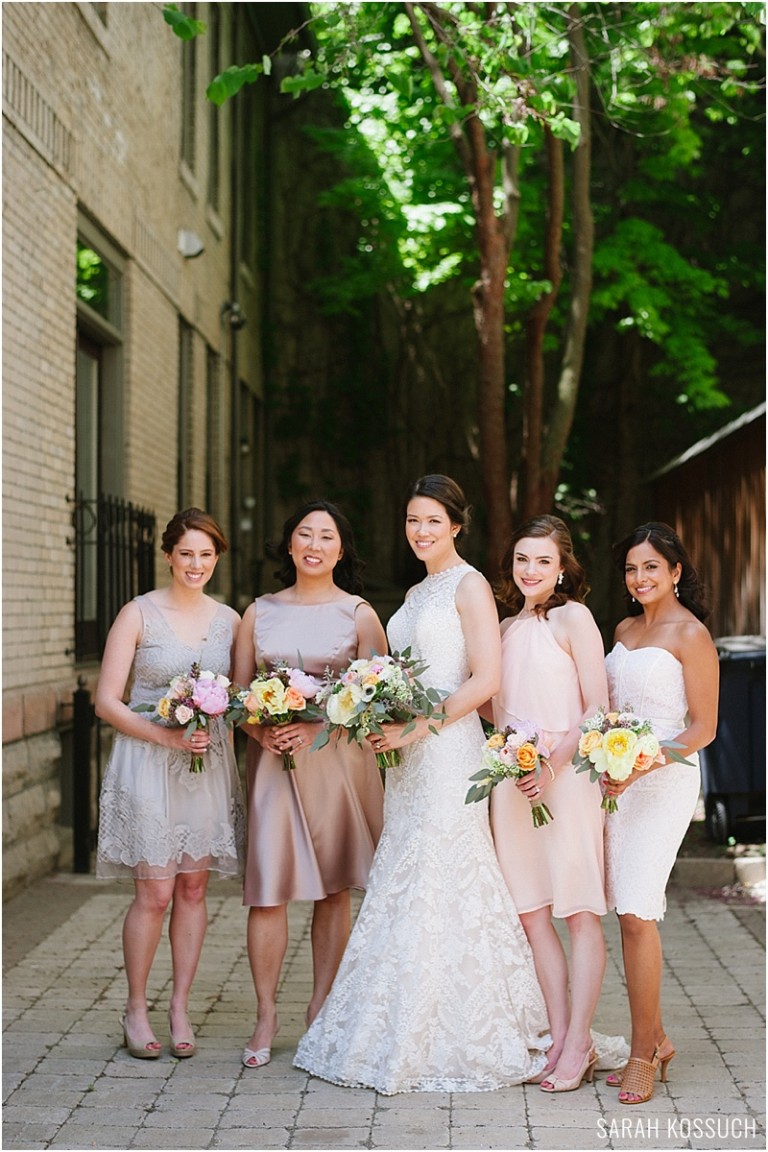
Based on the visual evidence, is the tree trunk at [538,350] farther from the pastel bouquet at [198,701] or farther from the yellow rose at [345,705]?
the yellow rose at [345,705]

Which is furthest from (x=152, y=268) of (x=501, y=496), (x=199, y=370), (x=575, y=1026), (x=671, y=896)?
(x=575, y=1026)

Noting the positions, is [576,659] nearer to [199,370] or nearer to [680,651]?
[680,651]

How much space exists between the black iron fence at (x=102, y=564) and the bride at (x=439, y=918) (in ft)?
17.5

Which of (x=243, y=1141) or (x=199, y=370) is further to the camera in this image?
(x=199, y=370)

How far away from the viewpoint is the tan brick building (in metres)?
8.36

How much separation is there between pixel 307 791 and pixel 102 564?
5414 mm

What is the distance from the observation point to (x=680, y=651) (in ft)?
16.1

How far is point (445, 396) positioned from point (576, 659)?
1590 centimetres

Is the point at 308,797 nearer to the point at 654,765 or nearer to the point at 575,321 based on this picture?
the point at 654,765

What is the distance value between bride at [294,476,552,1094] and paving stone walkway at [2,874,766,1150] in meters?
0.13

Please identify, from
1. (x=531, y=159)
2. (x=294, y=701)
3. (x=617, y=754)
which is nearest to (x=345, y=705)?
(x=294, y=701)

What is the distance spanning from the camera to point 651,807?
16.0 feet

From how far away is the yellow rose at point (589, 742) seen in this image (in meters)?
4.54

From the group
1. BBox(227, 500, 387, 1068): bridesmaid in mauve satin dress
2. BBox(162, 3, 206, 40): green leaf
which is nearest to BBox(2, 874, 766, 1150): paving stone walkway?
BBox(227, 500, 387, 1068): bridesmaid in mauve satin dress
